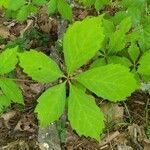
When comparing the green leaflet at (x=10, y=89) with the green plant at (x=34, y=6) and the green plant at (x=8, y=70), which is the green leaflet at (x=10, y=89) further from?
the green plant at (x=34, y=6)

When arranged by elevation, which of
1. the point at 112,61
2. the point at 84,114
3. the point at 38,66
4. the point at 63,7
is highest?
the point at 63,7

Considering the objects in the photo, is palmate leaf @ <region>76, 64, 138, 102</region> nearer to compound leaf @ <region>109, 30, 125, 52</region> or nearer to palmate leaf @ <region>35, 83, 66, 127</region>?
palmate leaf @ <region>35, 83, 66, 127</region>

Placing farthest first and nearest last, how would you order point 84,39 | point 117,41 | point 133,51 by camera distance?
point 133,51
point 117,41
point 84,39

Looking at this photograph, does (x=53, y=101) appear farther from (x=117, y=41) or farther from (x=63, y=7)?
(x=63, y=7)

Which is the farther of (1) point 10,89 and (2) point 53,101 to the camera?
(1) point 10,89

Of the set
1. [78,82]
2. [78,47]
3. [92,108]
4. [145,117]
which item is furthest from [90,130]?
[145,117]

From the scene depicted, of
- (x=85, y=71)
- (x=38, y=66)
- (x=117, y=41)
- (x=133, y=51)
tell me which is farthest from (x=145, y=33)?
(x=38, y=66)

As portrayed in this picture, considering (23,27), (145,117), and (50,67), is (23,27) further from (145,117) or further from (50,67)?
(50,67)

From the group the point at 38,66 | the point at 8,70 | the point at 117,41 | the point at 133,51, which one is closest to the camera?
the point at 38,66
